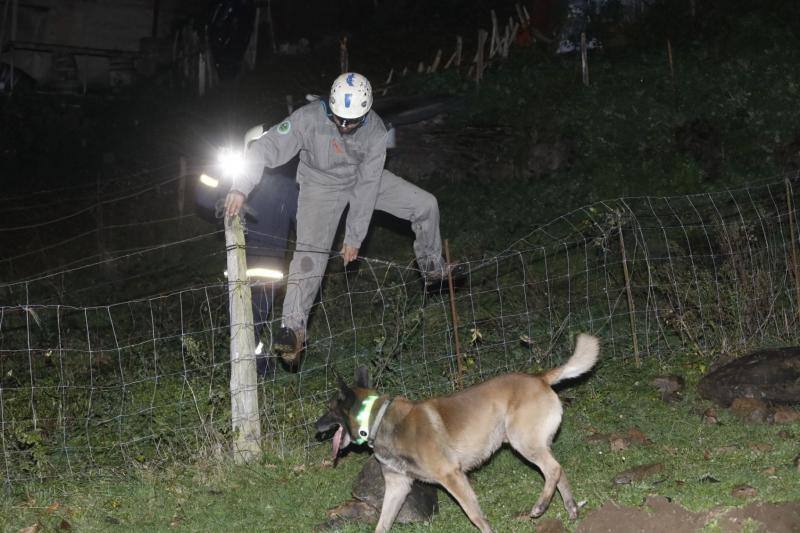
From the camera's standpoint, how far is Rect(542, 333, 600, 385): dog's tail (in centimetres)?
548

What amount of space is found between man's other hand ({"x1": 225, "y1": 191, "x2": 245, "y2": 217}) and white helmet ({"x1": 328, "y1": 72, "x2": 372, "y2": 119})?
110 cm

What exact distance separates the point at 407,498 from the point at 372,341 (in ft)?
10.1

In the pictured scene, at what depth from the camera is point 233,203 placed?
21.0 ft

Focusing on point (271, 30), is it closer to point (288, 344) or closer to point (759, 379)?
point (288, 344)

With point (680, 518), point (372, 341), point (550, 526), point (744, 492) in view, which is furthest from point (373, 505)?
point (372, 341)

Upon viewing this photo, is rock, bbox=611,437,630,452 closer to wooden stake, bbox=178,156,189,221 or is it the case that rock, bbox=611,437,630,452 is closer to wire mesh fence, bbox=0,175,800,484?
wire mesh fence, bbox=0,175,800,484

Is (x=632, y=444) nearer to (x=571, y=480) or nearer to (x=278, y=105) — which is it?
(x=571, y=480)

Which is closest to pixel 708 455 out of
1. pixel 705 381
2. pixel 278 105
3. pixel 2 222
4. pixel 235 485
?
pixel 705 381

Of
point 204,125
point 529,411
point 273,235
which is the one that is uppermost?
point 204,125

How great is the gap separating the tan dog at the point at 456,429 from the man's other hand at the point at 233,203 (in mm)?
1713

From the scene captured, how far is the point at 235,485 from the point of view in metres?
5.99

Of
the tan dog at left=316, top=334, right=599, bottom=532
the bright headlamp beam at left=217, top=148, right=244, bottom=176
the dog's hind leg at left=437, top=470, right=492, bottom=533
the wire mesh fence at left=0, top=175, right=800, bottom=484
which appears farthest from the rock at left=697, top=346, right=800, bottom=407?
the bright headlamp beam at left=217, top=148, right=244, bottom=176

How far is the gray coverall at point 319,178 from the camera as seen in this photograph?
710 centimetres

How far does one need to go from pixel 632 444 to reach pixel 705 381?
3.99 feet
